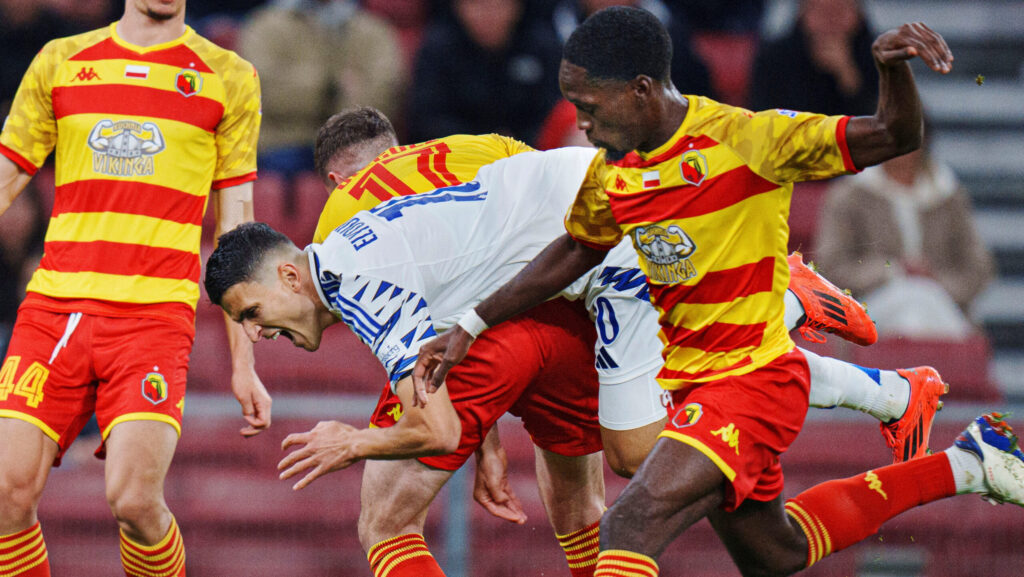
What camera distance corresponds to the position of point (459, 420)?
3680 millimetres

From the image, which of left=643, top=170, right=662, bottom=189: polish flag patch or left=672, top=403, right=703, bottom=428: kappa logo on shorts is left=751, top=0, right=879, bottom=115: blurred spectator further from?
left=672, top=403, right=703, bottom=428: kappa logo on shorts

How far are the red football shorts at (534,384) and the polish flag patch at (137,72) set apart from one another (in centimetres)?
136

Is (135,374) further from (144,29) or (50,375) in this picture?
(144,29)

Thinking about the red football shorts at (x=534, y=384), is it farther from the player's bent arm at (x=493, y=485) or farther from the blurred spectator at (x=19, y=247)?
the blurred spectator at (x=19, y=247)

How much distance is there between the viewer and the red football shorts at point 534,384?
3848 millimetres

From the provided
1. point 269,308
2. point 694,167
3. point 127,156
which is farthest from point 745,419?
point 127,156

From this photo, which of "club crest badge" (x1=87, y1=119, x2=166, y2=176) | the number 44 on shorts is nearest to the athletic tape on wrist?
"club crest badge" (x1=87, y1=119, x2=166, y2=176)

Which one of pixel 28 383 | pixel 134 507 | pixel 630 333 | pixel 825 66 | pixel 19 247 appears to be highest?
pixel 630 333

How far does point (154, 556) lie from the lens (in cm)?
406

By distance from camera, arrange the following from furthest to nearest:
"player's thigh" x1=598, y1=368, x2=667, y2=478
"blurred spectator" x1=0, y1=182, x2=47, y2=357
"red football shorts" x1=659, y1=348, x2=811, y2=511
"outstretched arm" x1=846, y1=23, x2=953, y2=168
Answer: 1. "blurred spectator" x1=0, y1=182, x2=47, y2=357
2. "player's thigh" x1=598, y1=368, x2=667, y2=478
3. "red football shorts" x1=659, y1=348, x2=811, y2=511
4. "outstretched arm" x1=846, y1=23, x2=953, y2=168

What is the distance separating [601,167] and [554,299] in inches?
25.4

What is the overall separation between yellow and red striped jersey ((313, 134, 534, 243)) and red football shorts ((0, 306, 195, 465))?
65 centimetres

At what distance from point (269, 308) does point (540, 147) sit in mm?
3566

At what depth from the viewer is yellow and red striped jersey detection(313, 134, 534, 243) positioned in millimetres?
4078
